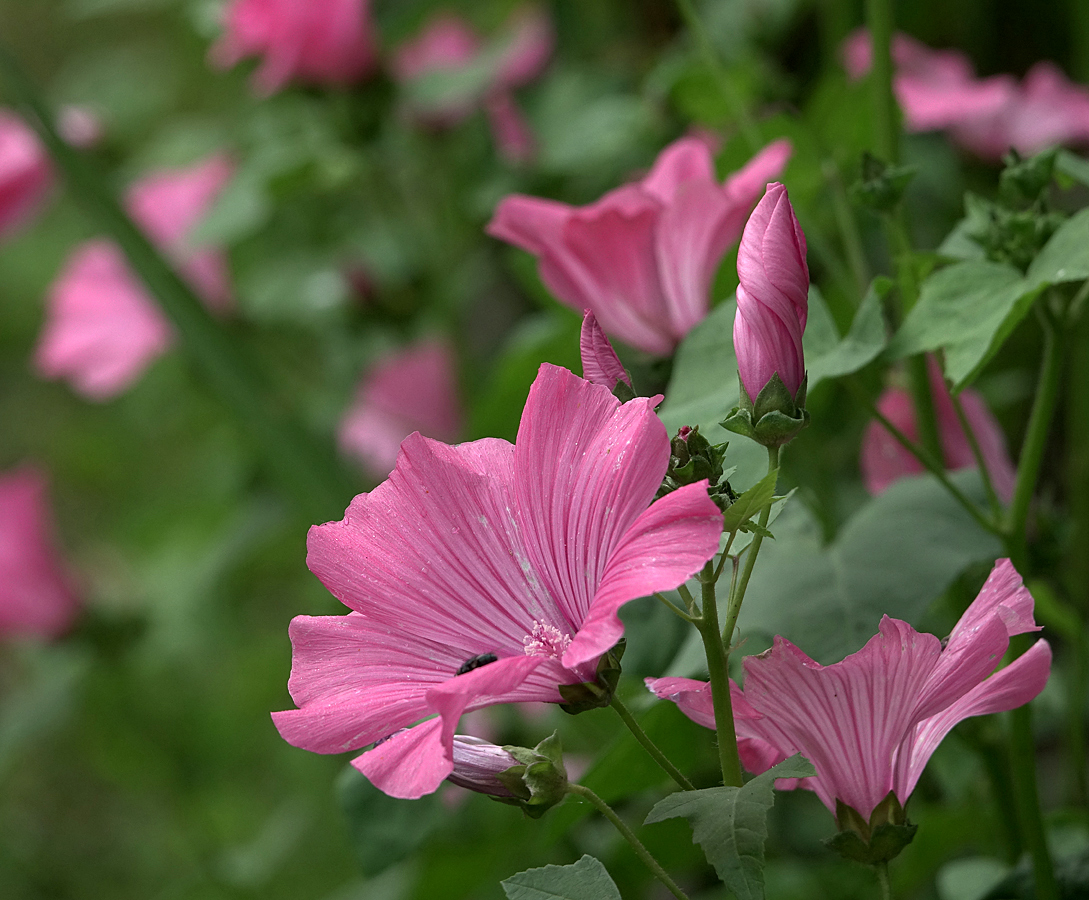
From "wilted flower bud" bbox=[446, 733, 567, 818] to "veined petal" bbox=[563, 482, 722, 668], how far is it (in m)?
0.06

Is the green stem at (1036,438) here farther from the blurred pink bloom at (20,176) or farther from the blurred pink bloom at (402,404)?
the blurred pink bloom at (20,176)

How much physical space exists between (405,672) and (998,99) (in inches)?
20.6

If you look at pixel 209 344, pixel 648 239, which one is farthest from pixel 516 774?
pixel 209 344

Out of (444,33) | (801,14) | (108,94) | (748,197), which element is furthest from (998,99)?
(108,94)

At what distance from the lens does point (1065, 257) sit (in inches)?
14.5

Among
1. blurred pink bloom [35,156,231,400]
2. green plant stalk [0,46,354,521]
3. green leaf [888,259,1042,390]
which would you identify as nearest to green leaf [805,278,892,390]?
green leaf [888,259,1042,390]

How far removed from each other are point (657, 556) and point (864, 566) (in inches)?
8.0

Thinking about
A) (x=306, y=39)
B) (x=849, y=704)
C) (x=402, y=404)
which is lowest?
(x=402, y=404)

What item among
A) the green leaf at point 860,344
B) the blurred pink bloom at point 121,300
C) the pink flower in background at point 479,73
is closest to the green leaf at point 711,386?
the green leaf at point 860,344

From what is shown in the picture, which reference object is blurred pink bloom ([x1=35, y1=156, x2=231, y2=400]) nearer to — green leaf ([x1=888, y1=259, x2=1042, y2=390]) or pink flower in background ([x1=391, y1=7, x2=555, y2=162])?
pink flower in background ([x1=391, y1=7, x2=555, y2=162])

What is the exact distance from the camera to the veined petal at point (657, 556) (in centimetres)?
25

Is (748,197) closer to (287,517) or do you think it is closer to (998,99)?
(998,99)

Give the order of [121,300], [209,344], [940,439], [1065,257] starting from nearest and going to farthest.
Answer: [1065,257] < [940,439] < [209,344] < [121,300]

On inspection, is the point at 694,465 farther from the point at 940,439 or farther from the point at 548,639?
the point at 940,439
